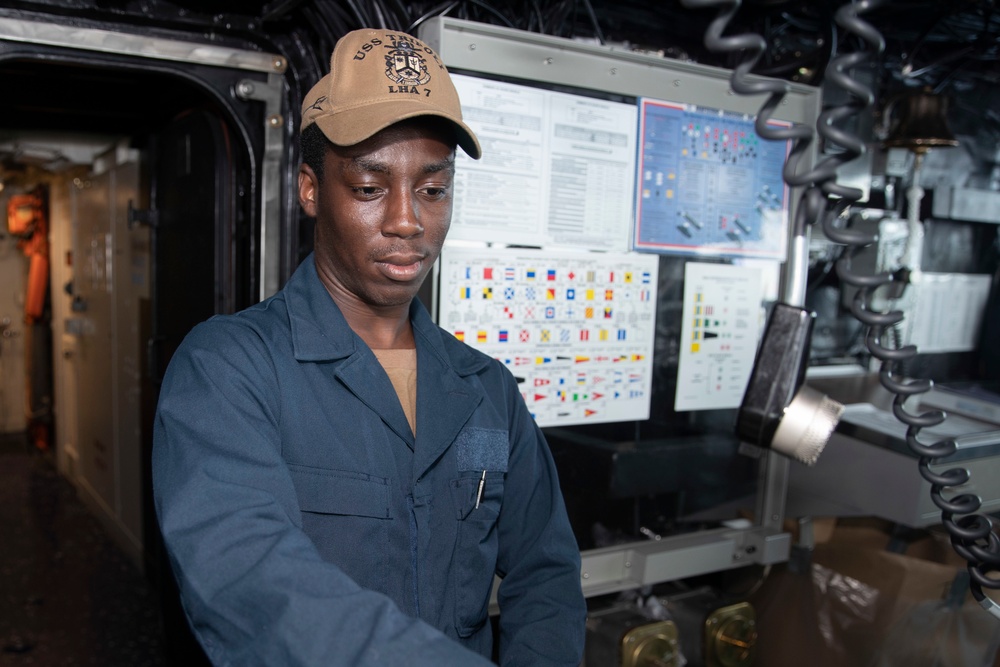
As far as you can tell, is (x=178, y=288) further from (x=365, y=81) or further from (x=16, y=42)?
(x=365, y=81)

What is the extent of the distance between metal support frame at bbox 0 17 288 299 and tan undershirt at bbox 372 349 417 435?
71 cm

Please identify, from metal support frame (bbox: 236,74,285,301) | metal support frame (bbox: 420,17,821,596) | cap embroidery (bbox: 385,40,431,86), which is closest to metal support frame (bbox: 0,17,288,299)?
metal support frame (bbox: 236,74,285,301)

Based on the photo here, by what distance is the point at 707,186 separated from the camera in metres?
2.01

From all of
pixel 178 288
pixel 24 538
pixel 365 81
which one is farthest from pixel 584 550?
pixel 24 538

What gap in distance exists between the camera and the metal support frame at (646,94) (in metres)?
1.63

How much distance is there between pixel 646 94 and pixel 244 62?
3.24 feet

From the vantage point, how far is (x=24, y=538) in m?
4.11

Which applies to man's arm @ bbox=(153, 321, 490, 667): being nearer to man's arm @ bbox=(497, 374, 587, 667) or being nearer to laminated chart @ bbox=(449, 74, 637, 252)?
man's arm @ bbox=(497, 374, 587, 667)

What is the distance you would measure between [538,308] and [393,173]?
0.70 meters

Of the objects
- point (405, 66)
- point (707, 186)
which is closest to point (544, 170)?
point (707, 186)

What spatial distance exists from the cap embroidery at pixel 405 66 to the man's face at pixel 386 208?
0.22 feet

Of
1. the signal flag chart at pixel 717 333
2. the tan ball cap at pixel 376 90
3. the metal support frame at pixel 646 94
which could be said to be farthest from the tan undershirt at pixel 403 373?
the signal flag chart at pixel 717 333

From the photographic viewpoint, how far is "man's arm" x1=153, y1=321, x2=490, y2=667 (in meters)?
0.80

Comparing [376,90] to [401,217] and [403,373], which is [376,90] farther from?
[403,373]
